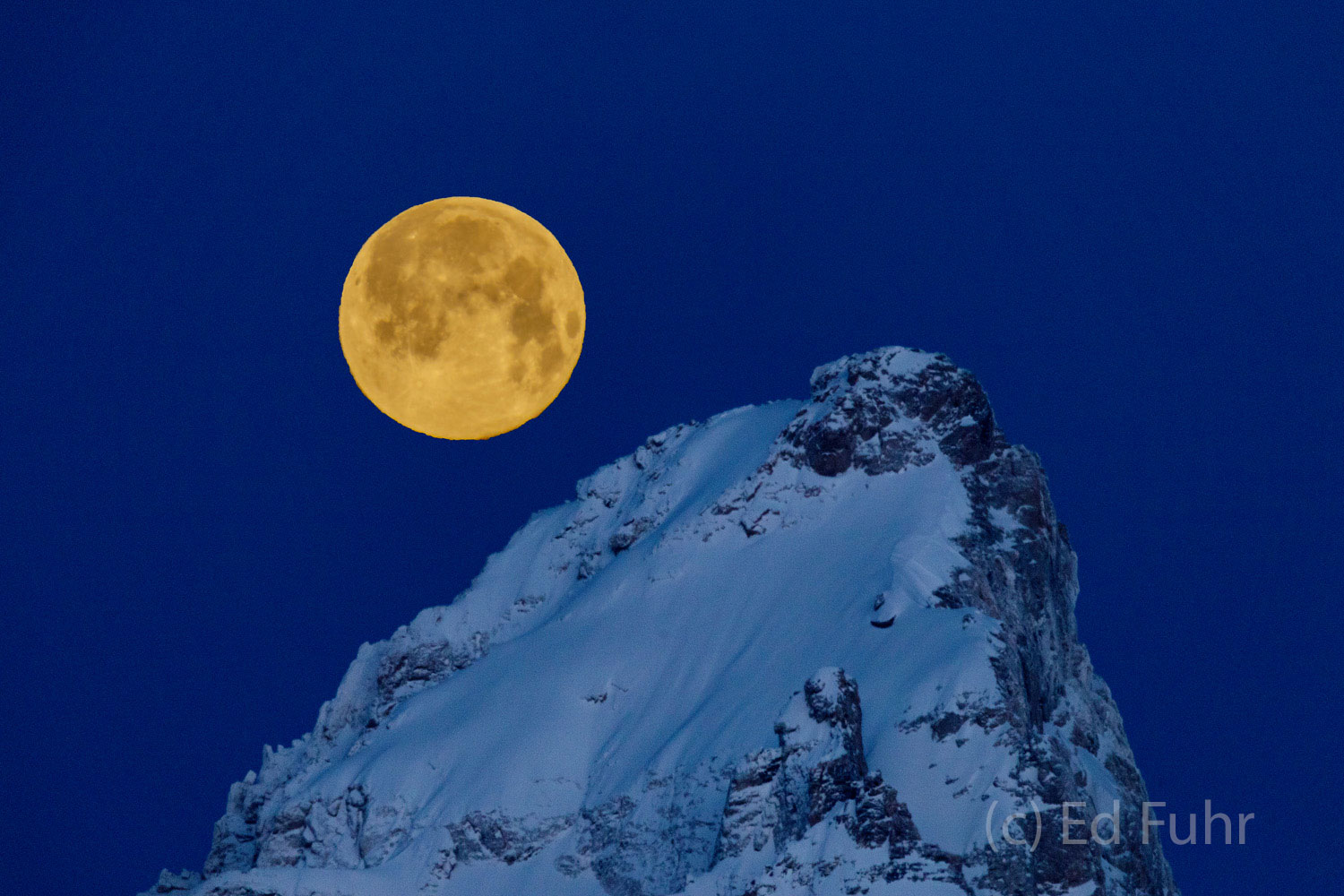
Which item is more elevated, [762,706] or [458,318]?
[762,706]

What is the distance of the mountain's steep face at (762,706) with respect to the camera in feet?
301

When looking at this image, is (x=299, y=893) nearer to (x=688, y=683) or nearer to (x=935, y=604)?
(x=688, y=683)

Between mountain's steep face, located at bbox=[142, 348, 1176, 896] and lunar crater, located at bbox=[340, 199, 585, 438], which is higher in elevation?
mountain's steep face, located at bbox=[142, 348, 1176, 896]

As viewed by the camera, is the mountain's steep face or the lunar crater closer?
the lunar crater

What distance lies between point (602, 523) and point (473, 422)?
106355 millimetres

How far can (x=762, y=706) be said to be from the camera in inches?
4469

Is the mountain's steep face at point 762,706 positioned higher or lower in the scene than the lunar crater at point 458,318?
higher

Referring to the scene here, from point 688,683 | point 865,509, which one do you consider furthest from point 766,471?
point 688,683

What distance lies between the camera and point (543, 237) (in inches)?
2456

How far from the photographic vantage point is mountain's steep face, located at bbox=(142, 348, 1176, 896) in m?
91.8

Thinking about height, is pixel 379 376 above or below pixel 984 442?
below

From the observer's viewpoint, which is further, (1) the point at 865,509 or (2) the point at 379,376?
(1) the point at 865,509

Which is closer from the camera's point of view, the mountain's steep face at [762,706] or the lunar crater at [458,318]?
the lunar crater at [458,318]

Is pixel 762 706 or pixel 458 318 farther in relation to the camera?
pixel 762 706
